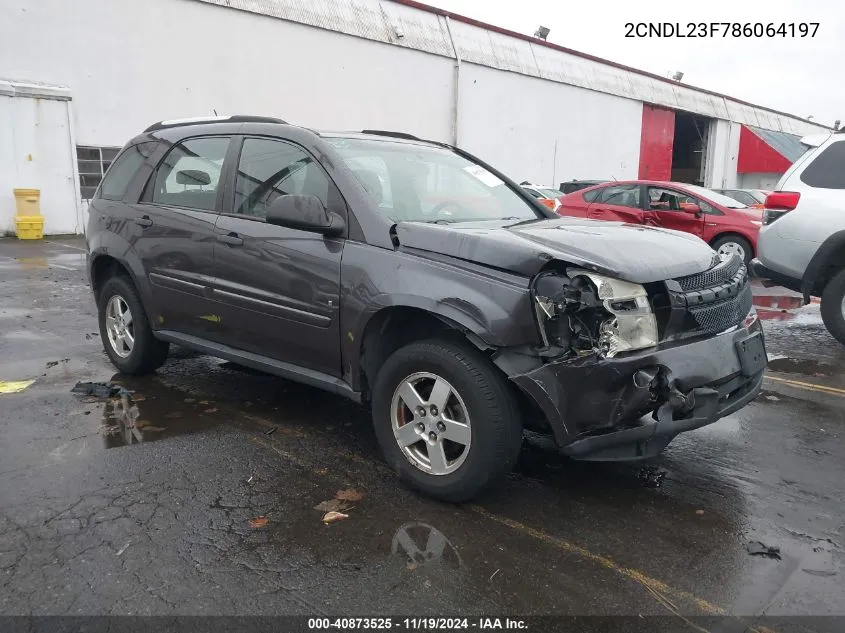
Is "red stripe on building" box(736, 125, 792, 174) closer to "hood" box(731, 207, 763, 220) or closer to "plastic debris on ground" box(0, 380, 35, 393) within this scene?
"hood" box(731, 207, 763, 220)

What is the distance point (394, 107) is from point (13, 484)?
68.0 feet

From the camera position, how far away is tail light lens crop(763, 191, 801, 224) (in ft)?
21.8

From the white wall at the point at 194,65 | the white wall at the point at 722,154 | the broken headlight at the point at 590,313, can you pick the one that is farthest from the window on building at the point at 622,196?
the white wall at the point at 722,154

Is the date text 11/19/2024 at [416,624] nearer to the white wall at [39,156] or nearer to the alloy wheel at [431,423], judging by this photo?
the alloy wheel at [431,423]

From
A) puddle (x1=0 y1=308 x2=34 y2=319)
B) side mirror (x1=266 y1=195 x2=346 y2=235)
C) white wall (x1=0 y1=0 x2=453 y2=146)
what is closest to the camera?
side mirror (x1=266 y1=195 x2=346 y2=235)

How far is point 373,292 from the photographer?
3471 mm

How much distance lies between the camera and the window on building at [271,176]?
398 centimetres

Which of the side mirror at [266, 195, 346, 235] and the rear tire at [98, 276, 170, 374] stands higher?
the side mirror at [266, 195, 346, 235]

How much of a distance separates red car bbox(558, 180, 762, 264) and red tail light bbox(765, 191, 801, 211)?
4.37 m

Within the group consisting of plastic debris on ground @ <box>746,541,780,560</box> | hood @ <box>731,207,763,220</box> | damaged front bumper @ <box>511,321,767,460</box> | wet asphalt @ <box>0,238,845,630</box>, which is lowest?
wet asphalt @ <box>0,238,845,630</box>

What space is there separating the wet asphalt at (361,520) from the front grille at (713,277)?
106 cm

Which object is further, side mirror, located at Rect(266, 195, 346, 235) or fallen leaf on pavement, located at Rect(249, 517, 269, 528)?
side mirror, located at Rect(266, 195, 346, 235)

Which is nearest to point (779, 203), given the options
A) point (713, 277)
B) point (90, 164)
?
point (713, 277)

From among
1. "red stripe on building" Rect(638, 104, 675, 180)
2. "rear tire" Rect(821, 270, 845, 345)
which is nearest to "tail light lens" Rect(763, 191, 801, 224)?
"rear tire" Rect(821, 270, 845, 345)
